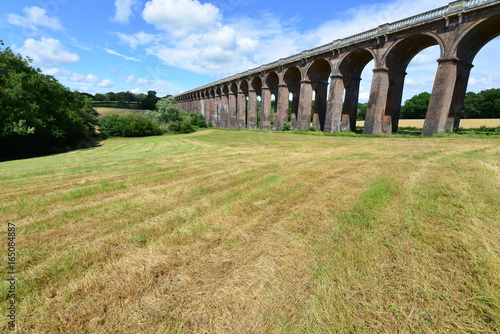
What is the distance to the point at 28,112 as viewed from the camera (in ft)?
77.0

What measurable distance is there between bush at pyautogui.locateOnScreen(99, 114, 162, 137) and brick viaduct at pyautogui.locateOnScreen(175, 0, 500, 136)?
2387cm

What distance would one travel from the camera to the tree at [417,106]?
7850 centimetres

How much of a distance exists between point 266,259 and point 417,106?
101 meters

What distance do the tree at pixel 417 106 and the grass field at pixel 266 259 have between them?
94.3 m

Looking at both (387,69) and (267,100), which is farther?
(267,100)

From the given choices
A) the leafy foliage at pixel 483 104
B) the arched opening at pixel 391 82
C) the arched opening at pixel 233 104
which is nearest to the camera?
the arched opening at pixel 391 82

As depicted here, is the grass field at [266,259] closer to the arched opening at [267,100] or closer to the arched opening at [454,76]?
the arched opening at [454,76]

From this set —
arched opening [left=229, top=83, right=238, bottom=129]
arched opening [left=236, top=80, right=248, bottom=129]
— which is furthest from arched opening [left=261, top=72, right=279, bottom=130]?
arched opening [left=229, top=83, right=238, bottom=129]

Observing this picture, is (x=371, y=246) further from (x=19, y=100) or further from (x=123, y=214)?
(x=19, y=100)

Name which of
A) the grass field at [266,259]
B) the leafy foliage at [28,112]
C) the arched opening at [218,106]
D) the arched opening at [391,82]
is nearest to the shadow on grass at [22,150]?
the leafy foliage at [28,112]

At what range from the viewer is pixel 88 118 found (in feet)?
138

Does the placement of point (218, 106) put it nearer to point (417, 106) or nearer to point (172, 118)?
point (172, 118)

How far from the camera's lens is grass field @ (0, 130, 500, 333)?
214 cm

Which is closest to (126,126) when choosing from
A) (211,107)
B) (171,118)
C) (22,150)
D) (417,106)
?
(171,118)
